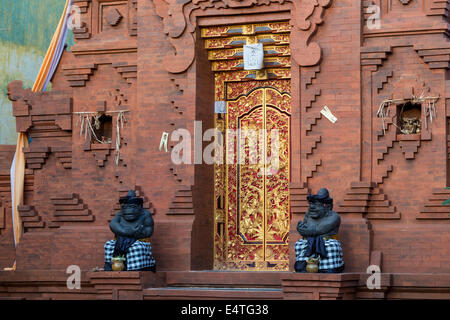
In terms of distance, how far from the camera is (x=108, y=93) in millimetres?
16422

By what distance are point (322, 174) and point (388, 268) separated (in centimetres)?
172

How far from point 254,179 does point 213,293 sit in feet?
7.84

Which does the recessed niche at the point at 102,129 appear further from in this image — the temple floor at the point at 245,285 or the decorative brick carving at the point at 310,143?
the decorative brick carving at the point at 310,143

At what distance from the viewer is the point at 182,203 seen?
1538 cm

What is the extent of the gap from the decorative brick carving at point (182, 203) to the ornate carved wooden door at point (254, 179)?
73 centimetres

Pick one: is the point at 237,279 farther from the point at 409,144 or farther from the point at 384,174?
the point at 409,144

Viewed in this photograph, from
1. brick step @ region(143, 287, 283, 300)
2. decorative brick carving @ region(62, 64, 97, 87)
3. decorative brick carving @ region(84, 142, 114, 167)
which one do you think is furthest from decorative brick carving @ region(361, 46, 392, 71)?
decorative brick carving @ region(62, 64, 97, 87)

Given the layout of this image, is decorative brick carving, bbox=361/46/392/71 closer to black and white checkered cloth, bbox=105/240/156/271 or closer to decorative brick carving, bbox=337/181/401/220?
decorative brick carving, bbox=337/181/401/220

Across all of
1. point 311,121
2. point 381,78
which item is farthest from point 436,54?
point 311,121

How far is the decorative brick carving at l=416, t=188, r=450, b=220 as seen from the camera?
14.2m

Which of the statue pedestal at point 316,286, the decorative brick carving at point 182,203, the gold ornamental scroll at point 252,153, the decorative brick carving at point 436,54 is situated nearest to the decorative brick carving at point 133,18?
the gold ornamental scroll at point 252,153
